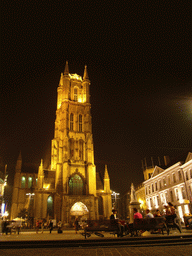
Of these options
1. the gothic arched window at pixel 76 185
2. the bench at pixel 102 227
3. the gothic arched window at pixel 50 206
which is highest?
the gothic arched window at pixel 76 185

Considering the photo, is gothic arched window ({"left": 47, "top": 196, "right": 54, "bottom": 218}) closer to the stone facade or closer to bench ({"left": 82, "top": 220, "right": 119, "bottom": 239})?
the stone facade

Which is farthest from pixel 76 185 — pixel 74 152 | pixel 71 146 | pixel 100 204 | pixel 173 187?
pixel 173 187

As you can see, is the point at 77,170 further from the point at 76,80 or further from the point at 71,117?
the point at 76,80

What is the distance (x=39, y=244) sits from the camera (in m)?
8.09

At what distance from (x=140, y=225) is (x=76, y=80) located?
50.8 metres

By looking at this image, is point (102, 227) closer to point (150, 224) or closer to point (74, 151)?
point (150, 224)

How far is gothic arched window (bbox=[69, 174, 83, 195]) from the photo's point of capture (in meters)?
42.7

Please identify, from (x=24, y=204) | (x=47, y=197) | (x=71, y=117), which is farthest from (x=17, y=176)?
(x=71, y=117)

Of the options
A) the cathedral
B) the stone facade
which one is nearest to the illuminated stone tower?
the cathedral

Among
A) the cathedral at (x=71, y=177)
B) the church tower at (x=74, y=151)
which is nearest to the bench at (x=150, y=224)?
the cathedral at (x=71, y=177)

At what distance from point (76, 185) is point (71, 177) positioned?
1.92 metres

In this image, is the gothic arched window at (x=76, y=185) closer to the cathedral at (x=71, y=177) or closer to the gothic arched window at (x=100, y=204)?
the cathedral at (x=71, y=177)

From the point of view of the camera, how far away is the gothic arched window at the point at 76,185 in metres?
42.7

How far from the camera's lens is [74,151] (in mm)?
46438
